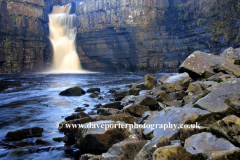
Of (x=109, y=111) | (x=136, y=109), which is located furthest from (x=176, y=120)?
(x=109, y=111)

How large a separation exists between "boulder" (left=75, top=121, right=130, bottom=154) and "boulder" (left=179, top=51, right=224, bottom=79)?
614 cm

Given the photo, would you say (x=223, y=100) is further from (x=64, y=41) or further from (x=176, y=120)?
(x=64, y=41)

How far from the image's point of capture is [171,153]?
268 centimetres

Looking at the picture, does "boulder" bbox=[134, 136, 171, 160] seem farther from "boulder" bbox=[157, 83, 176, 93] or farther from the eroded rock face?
the eroded rock face

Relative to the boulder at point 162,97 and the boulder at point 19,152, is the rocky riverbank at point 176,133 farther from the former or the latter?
the boulder at point 19,152

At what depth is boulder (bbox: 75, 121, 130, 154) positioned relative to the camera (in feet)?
13.0

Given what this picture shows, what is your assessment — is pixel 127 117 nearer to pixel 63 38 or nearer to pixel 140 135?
pixel 140 135

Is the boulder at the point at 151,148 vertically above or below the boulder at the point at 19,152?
above

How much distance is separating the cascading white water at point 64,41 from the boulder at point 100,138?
111 feet

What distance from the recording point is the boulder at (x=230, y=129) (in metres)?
2.91

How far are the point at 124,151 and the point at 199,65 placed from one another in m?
7.35

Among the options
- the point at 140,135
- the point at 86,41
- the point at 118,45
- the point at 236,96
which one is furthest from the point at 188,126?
the point at 86,41

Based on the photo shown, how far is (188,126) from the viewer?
350 cm

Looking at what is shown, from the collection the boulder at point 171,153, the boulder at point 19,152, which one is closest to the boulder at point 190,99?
the boulder at point 171,153
